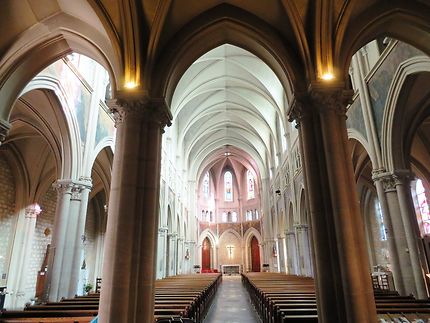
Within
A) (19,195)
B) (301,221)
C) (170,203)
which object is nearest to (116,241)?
(19,195)

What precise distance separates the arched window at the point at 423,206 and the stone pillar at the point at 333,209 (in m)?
14.0

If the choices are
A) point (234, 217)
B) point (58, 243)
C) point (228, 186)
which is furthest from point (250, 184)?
point (58, 243)

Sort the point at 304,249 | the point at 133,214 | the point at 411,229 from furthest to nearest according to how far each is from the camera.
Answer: the point at 304,249
the point at 411,229
the point at 133,214

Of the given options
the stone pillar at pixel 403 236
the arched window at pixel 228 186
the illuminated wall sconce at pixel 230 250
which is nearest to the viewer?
the stone pillar at pixel 403 236

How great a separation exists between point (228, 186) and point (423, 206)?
27004mm

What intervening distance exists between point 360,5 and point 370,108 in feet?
15.1

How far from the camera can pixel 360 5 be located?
6.98m

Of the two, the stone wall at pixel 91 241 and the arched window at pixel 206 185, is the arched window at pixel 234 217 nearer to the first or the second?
the arched window at pixel 206 185

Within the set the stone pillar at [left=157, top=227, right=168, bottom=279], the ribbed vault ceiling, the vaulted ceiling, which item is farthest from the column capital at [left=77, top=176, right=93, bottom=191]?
the stone pillar at [left=157, top=227, right=168, bottom=279]

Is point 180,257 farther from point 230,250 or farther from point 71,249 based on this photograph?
point 71,249

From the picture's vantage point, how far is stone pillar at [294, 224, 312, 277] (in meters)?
18.0

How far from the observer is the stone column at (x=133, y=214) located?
550 centimetres

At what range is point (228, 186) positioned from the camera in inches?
1667

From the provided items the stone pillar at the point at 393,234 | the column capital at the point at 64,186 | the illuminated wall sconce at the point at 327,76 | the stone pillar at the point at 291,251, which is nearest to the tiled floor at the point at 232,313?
the stone pillar at the point at 393,234
